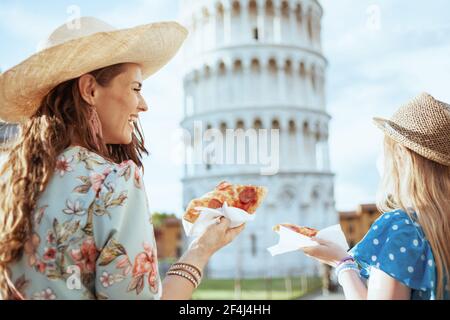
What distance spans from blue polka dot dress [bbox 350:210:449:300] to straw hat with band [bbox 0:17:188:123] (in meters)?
0.84

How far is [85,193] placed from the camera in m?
1.48

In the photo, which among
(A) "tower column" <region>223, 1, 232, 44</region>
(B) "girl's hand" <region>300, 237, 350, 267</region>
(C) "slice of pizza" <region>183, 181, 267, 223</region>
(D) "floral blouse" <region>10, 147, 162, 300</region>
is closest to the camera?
(D) "floral blouse" <region>10, 147, 162, 300</region>

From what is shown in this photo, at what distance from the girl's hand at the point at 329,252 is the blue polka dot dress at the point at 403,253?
0.33 metres

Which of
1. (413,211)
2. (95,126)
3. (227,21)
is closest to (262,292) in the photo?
(227,21)

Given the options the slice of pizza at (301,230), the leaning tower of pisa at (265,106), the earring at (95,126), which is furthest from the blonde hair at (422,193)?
the leaning tower of pisa at (265,106)

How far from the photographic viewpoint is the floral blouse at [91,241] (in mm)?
1446

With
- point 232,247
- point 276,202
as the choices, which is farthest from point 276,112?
point 232,247

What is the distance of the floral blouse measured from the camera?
4.75 ft

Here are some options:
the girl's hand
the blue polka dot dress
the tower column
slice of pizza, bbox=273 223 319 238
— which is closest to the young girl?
the blue polka dot dress

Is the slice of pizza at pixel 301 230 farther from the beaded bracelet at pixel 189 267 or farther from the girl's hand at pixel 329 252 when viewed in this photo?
the beaded bracelet at pixel 189 267

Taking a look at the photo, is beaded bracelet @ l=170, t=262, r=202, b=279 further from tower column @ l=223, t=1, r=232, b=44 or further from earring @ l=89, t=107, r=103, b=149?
tower column @ l=223, t=1, r=232, b=44

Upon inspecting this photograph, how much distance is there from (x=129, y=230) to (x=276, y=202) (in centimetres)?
2722

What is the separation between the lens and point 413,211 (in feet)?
5.51

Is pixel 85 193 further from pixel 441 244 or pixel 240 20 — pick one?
pixel 240 20
